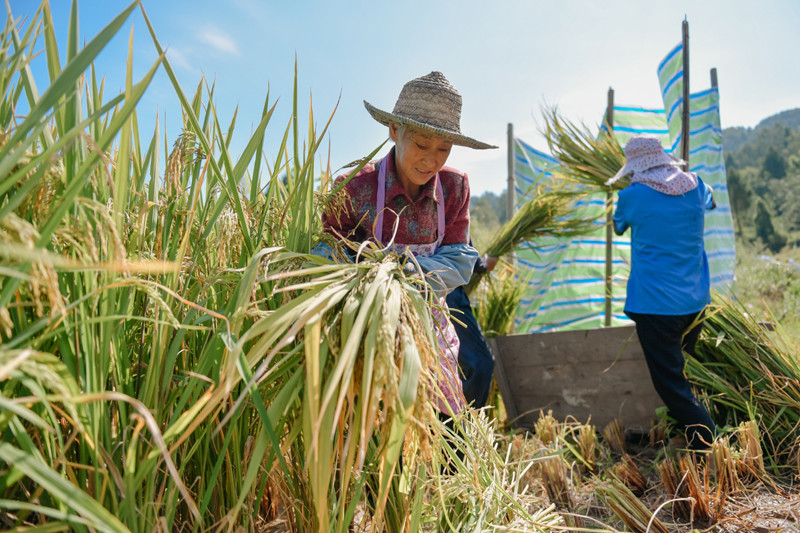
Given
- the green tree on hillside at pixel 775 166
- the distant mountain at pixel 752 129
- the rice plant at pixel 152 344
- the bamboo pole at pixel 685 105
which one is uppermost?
the distant mountain at pixel 752 129

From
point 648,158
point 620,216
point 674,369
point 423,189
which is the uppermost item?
point 648,158

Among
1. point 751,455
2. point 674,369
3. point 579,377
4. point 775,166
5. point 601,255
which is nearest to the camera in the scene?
point 751,455

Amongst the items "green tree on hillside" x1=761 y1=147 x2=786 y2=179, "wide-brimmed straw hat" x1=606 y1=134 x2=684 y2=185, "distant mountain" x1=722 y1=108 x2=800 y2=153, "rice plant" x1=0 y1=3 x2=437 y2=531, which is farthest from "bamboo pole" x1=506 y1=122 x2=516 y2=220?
"distant mountain" x1=722 y1=108 x2=800 y2=153

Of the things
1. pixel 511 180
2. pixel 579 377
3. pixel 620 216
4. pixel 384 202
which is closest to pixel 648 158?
pixel 620 216

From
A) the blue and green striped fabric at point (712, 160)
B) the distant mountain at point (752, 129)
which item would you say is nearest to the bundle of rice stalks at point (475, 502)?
the blue and green striped fabric at point (712, 160)

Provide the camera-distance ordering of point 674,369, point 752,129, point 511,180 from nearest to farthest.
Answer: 1. point 674,369
2. point 511,180
3. point 752,129

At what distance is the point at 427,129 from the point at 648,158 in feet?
5.21

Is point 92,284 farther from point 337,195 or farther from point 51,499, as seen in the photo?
point 337,195

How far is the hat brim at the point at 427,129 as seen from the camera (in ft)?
5.17

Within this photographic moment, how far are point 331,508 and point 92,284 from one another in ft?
1.89

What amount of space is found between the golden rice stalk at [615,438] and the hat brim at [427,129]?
5.61ft

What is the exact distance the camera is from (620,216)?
8.97 feet

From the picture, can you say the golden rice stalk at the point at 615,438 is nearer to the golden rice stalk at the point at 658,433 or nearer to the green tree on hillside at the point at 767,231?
the golden rice stalk at the point at 658,433

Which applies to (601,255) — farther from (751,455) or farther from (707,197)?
(751,455)
